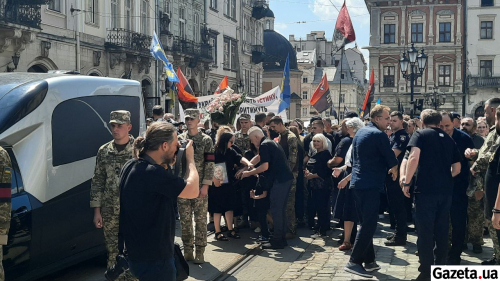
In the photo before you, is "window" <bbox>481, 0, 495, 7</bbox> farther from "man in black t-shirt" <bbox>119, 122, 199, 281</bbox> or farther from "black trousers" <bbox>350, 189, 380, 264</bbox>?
"man in black t-shirt" <bbox>119, 122, 199, 281</bbox>

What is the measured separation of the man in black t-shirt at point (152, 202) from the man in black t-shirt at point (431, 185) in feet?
11.0

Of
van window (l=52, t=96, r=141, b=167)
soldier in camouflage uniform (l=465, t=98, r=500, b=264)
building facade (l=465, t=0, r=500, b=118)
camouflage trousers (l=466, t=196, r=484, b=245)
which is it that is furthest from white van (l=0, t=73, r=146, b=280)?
building facade (l=465, t=0, r=500, b=118)

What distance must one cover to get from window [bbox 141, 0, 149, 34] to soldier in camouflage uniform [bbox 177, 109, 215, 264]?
850 inches

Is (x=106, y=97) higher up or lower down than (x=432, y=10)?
lower down

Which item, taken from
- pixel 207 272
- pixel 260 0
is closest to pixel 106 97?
pixel 207 272

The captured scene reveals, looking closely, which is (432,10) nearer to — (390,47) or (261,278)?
(390,47)

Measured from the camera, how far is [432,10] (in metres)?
56.0

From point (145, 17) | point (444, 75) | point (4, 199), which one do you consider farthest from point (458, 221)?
point (444, 75)

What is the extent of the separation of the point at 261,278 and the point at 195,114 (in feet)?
7.49

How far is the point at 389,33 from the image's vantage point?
56.9 metres

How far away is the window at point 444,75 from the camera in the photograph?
55969 millimetres

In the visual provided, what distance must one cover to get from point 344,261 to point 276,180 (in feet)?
5.18

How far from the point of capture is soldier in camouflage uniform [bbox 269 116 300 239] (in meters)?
10.0

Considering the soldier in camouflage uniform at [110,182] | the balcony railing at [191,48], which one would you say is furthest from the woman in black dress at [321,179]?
the balcony railing at [191,48]
